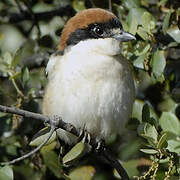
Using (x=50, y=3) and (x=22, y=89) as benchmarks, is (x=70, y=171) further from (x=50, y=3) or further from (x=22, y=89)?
(x=50, y=3)

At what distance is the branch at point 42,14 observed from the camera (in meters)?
4.05

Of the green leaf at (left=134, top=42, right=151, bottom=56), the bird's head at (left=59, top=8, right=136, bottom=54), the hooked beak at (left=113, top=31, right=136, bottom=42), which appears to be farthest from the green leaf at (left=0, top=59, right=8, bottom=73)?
the green leaf at (left=134, top=42, right=151, bottom=56)

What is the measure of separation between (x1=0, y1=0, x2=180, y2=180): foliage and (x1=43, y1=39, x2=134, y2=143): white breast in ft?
0.46

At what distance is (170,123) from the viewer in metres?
3.08

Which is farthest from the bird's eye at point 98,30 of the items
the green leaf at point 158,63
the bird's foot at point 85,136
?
the bird's foot at point 85,136

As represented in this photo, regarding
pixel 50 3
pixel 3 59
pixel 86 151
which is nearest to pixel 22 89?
pixel 3 59

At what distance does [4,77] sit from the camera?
383cm

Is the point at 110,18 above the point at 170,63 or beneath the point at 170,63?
above

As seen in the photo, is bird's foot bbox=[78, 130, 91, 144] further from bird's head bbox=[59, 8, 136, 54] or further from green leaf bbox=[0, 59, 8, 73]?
green leaf bbox=[0, 59, 8, 73]

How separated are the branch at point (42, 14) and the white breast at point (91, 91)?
2.91 feet

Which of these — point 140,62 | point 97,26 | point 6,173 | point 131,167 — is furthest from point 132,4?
point 6,173

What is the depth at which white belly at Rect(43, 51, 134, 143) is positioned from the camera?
3.10 m

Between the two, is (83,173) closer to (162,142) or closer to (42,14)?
(162,142)

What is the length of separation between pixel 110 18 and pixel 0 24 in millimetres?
1459
